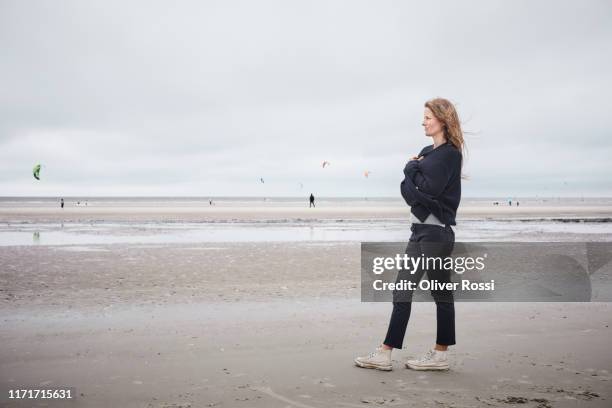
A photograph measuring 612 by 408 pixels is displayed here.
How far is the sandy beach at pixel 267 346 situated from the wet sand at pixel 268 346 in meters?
0.02

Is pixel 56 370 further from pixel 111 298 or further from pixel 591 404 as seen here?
pixel 591 404

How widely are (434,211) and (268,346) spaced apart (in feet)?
7.36

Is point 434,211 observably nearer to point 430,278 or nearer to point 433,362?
point 430,278

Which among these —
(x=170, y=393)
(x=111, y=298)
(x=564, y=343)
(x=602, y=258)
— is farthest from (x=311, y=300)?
(x=602, y=258)

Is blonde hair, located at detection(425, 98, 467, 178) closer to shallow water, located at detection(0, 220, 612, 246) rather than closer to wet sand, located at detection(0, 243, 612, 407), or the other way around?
wet sand, located at detection(0, 243, 612, 407)

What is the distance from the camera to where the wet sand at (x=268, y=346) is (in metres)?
4.08

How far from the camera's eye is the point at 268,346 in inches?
213

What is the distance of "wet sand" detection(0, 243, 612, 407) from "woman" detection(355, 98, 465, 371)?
204 mm

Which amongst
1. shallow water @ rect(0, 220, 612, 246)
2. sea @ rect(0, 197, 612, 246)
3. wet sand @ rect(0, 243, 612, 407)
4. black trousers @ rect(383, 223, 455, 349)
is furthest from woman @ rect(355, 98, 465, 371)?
sea @ rect(0, 197, 612, 246)

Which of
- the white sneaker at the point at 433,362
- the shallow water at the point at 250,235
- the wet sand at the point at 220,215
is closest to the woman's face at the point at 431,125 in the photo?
the white sneaker at the point at 433,362

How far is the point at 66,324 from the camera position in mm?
6348

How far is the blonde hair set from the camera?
461 centimetres

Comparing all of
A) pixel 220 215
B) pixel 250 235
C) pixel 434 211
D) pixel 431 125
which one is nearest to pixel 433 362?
pixel 434 211

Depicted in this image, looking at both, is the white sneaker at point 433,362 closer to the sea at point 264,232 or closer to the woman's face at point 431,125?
the woman's face at point 431,125
